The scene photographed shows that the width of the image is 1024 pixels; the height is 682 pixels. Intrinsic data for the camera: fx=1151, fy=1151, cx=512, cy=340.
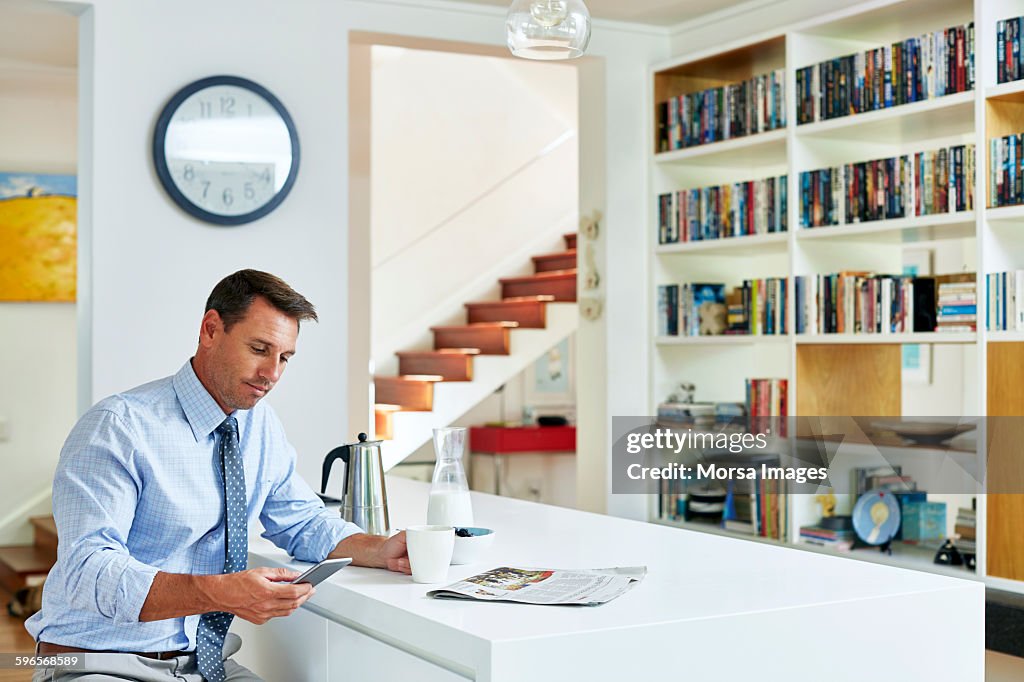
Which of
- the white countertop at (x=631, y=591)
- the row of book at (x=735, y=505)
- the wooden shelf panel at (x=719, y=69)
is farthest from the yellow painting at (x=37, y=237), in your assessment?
the white countertop at (x=631, y=591)

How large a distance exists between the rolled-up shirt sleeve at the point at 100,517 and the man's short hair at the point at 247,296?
25 cm

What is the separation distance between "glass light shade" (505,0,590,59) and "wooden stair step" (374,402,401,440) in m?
3.80

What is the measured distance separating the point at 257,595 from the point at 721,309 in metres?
3.05

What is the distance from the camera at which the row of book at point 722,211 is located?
407 cm

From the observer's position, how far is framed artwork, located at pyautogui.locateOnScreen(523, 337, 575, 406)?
23.4 feet

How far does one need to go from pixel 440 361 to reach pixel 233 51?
286cm

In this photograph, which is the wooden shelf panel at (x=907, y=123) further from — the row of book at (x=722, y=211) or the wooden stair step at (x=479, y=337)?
the wooden stair step at (x=479, y=337)

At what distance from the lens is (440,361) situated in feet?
21.2

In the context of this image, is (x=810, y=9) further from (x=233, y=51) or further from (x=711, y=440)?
(x=233, y=51)

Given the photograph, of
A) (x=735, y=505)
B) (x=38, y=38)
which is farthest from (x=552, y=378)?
(x=38, y=38)

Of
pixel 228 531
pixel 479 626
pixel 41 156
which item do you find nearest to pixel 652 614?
pixel 479 626

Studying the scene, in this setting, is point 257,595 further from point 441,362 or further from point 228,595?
point 441,362

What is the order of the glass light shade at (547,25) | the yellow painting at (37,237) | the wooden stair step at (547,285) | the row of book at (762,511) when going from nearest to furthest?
the glass light shade at (547,25), the row of book at (762,511), the yellow painting at (37,237), the wooden stair step at (547,285)

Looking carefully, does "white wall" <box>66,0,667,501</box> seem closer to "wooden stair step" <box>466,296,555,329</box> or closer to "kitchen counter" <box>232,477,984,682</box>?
"kitchen counter" <box>232,477,984,682</box>
